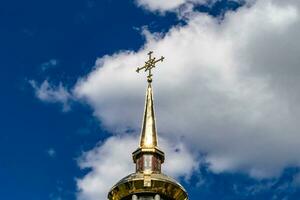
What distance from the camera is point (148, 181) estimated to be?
3253 centimetres

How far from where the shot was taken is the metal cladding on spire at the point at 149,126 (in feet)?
116

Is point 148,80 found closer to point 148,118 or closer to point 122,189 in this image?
point 148,118

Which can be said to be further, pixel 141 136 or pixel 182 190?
pixel 141 136

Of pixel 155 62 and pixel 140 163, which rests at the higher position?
pixel 155 62

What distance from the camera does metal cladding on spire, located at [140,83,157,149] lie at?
3538 cm

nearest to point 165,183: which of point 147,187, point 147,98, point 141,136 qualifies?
point 147,187

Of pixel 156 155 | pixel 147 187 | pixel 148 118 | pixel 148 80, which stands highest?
pixel 148 80

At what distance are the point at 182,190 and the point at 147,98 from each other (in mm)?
6385

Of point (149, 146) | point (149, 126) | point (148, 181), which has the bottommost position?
point (148, 181)

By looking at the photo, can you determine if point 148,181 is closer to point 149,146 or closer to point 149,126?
point 149,146

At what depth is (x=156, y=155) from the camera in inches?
1364

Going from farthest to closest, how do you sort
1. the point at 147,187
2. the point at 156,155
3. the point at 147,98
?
1. the point at 147,98
2. the point at 156,155
3. the point at 147,187

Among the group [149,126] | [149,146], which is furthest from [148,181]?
[149,126]

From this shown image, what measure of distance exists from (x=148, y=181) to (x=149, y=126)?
4402mm
